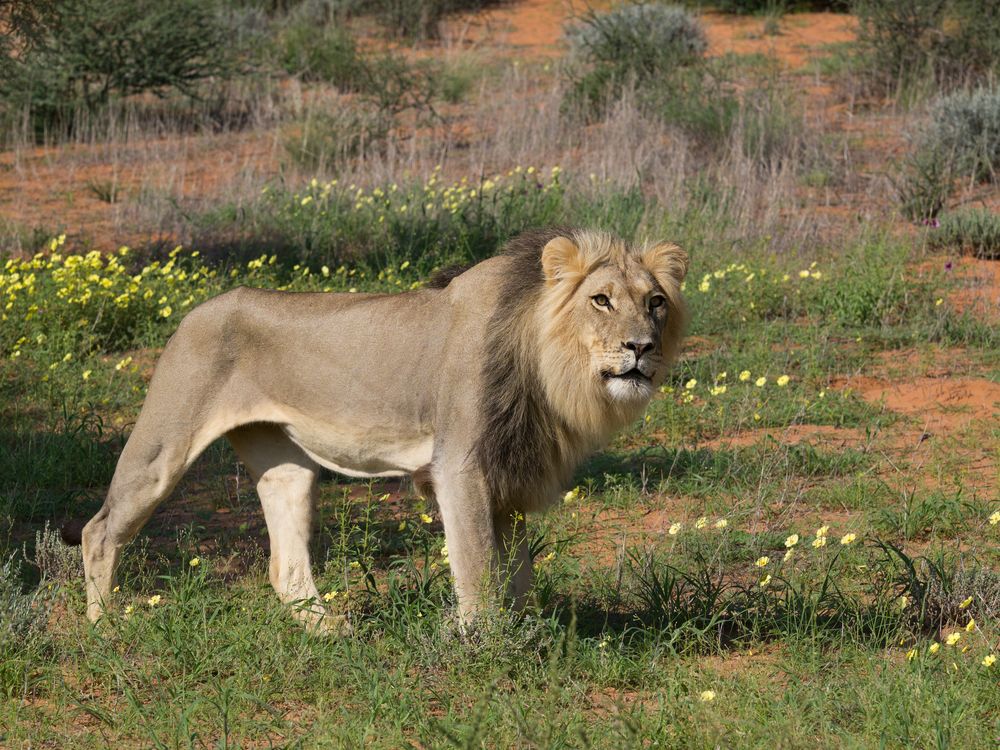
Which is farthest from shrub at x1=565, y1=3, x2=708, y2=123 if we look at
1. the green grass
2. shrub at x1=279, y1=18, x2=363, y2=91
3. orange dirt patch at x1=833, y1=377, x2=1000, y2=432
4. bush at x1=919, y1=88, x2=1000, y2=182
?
orange dirt patch at x1=833, y1=377, x2=1000, y2=432

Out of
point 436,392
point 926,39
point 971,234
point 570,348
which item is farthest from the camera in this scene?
point 926,39

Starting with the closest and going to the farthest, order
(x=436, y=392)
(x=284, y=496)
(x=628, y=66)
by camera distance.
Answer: (x=436, y=392), (x=284, y=496), (x=628, y=66)

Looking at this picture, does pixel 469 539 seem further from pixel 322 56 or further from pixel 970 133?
pixel 322 56

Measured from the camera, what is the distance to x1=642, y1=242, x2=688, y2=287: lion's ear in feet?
15.1

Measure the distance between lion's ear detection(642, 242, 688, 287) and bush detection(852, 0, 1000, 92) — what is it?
40.7 feet

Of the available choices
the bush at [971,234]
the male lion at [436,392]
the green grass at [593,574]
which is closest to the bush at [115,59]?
the green grass at [593,574]

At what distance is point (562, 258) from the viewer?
455 cm

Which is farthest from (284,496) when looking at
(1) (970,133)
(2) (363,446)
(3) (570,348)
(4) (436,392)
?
(1) (970,133)

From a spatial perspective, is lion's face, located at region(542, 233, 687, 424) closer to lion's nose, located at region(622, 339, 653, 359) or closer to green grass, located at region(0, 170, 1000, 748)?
lion's nose, located at region(622, 339, 653, 359)

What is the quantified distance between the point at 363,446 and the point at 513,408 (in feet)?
2.33

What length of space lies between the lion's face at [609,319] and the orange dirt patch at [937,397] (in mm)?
3435

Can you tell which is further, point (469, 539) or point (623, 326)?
point (469, 539)

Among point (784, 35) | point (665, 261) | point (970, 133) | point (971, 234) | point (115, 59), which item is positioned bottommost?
point (971, 234)

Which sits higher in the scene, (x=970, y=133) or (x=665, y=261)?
(x=665, y=261)
